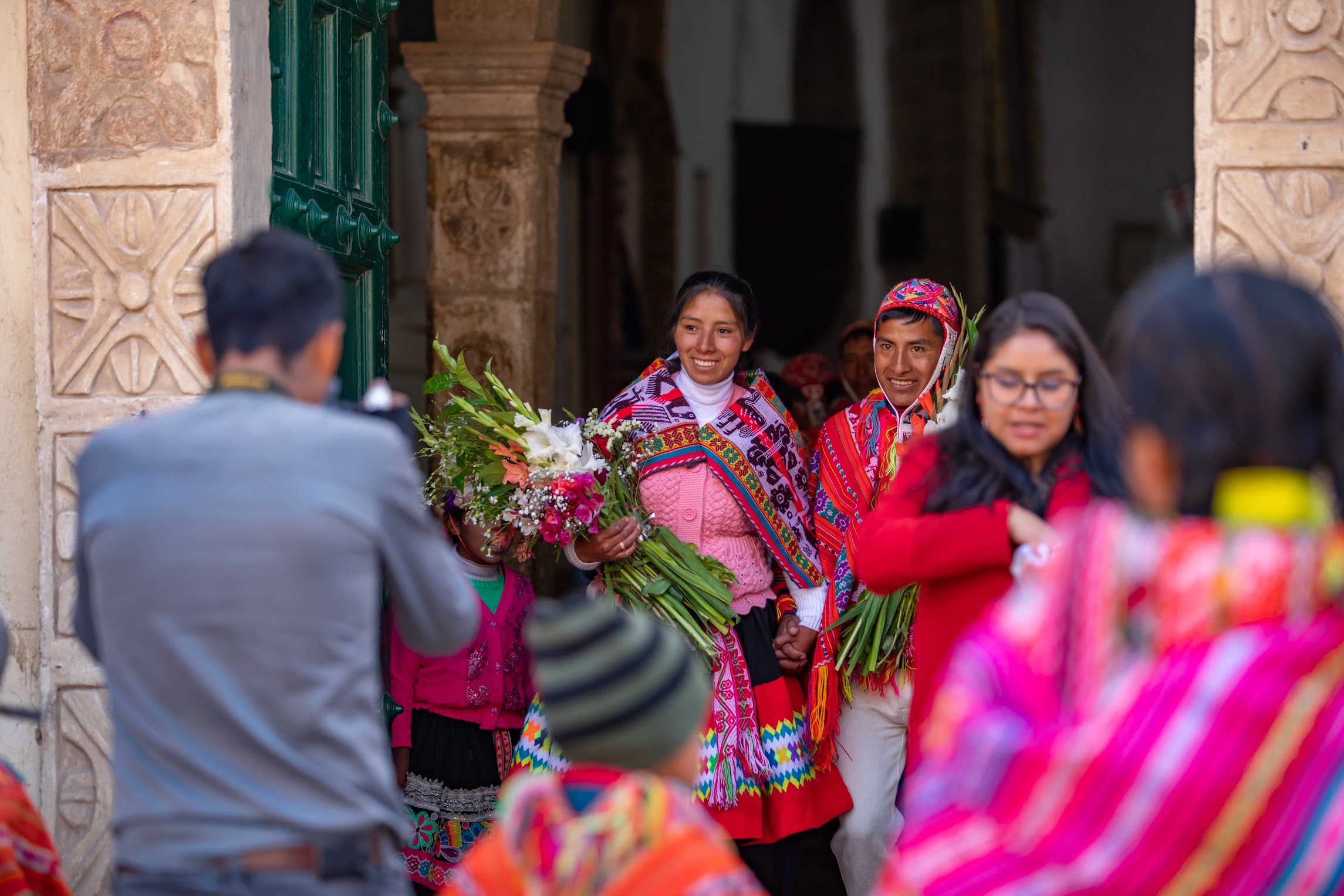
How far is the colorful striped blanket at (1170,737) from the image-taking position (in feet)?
5.72

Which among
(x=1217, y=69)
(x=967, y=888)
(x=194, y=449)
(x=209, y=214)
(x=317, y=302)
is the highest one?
(x=1217, y=69)

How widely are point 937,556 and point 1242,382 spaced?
1428 millimetres

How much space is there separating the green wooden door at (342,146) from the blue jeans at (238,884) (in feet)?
7.57

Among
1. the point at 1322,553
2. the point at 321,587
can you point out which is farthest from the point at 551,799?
the point at 1322,553

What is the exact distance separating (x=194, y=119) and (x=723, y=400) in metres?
1.70

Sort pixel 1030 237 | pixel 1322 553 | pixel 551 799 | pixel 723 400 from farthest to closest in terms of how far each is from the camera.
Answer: pixel 1030 237
pixel 723 400
pixel 551 799
pixel 1322 553

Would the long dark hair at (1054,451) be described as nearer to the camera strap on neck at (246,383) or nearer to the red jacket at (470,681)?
the camera strap on neck at (246,383)

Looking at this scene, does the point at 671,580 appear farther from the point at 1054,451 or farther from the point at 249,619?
the point at 249,619

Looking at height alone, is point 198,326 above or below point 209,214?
below

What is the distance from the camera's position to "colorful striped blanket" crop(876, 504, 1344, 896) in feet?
5.72

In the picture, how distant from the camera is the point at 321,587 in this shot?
7.32 feet

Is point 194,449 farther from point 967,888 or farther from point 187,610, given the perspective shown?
point 967,888

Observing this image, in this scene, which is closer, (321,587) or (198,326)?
(321,587)

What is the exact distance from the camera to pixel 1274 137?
385 cm
